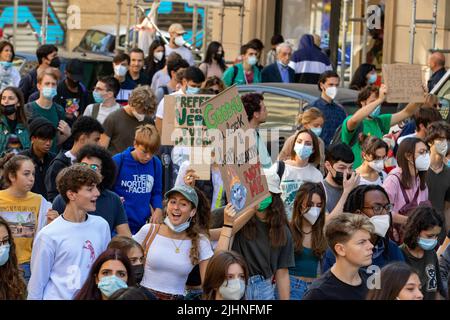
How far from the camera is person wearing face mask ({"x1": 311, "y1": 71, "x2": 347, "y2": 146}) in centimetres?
1388

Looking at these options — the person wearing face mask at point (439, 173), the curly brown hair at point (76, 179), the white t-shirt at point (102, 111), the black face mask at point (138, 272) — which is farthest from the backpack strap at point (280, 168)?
the white t-shirt at point (102, 111)

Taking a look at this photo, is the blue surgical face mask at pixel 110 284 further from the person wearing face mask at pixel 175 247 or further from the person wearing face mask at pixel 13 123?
the person wearing face mask at pixel 13 123

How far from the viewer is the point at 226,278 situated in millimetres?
7742

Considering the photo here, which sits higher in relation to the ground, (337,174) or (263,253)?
(337,174)

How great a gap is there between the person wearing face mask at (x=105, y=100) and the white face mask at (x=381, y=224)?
506 cm

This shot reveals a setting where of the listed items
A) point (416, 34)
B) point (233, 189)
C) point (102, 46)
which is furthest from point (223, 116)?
point (102, 46)

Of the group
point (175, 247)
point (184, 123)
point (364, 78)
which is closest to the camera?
point (175, 247)

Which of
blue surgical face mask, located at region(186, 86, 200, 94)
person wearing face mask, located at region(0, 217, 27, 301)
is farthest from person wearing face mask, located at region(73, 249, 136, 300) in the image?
blue surgical face mask, located at region(186, 86, 200, 94)

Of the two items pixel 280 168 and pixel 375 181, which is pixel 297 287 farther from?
pixel 375 181

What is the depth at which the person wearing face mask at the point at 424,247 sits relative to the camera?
9.35 metres

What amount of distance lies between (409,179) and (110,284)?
177 inches

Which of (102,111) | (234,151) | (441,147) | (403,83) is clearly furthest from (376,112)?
(234,151)

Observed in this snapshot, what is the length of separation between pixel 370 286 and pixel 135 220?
3.23 metres
